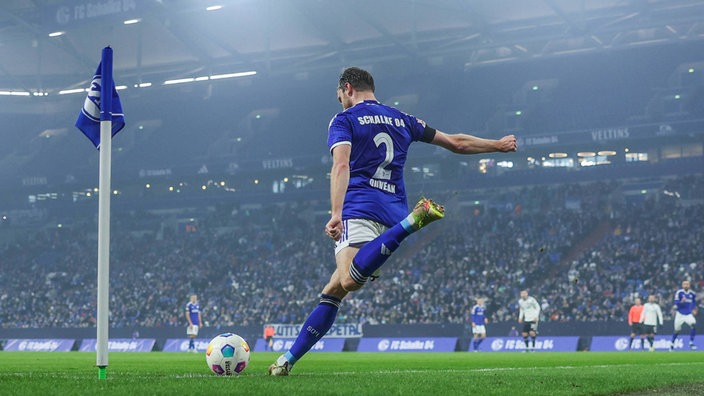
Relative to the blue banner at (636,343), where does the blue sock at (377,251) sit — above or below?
above

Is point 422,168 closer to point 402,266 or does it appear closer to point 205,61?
point 402,266

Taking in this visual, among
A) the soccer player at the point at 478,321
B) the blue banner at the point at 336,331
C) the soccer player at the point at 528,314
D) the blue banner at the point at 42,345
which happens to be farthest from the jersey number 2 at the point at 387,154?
the blue banner at the point at 42,345

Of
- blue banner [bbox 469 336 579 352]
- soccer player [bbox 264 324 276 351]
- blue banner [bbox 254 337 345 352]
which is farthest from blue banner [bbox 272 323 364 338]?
blue banner [bbox 469 336 579 352]

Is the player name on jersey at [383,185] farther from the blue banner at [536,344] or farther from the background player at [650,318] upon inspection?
the blue banner at [536,344]

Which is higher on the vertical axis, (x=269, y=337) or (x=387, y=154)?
(x=387, y=154)

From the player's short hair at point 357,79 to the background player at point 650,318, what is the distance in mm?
20617

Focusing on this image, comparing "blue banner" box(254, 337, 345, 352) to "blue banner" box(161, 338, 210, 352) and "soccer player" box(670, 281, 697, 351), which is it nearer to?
"blue banner" box(161, 338, 210, 352)

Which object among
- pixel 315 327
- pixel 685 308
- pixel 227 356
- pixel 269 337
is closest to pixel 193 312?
pixel 269 337

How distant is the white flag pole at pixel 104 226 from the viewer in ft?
21.5

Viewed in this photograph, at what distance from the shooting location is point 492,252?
41.3 meters

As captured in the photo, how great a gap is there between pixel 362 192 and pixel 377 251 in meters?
0.67

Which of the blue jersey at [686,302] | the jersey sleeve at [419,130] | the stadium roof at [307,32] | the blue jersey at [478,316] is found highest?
the stadium roof at [307,32]

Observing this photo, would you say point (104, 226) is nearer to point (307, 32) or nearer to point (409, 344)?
point (409, 344)

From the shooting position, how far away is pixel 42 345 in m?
39.2
